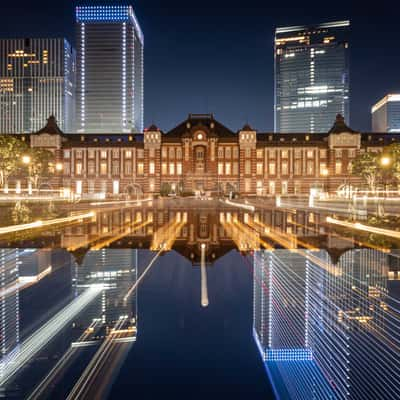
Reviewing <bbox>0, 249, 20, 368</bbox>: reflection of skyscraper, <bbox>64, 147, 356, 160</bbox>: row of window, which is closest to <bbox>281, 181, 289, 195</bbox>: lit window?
<bbox>64, 147, 356, 160</bbox>: row of window

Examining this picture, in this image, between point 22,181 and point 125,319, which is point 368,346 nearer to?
point 125,319

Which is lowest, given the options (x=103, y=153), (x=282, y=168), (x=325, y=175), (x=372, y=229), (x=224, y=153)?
(x=372, y=229)

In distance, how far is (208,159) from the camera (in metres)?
77.3

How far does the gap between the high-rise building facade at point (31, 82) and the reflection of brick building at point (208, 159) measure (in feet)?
418

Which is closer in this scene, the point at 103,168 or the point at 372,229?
the point at 372,229

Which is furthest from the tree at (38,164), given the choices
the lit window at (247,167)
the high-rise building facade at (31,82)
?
the high-rise building facade at (31,82)

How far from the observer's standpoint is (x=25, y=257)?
30.8ft

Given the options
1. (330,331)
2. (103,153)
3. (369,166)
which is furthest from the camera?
(103,153)

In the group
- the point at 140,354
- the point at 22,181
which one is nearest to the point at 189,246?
the point at 140,354

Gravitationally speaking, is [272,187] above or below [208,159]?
below

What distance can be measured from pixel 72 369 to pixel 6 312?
7.06 ft

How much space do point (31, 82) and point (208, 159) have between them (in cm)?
15501

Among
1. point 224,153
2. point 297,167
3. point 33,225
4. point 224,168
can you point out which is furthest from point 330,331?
point 297,167

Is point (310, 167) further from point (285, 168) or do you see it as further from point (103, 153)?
point (103, 153)
